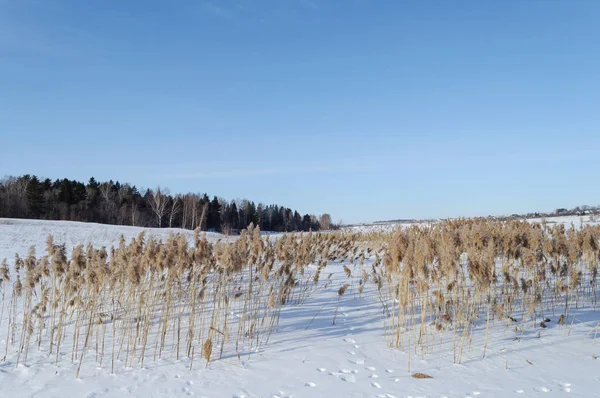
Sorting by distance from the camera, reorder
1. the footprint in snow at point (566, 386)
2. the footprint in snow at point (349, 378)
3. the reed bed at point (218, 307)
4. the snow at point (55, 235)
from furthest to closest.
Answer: the snow at point (55, 235) → the reed bed at point (218, 307) → the footprint in snow at point (349, 378) → the footprint in snow at point (566, 386)

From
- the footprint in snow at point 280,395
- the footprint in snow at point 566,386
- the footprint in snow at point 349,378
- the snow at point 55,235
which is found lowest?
the footprint in snow at point 280,395

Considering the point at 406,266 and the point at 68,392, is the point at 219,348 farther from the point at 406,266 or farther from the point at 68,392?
the point at 406,266

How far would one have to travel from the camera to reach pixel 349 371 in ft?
14.0

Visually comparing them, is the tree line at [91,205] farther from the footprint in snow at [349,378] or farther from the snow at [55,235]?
the footprint in snow at [349,378]

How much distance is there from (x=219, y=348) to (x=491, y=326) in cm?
419

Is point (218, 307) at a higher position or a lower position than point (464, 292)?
lower

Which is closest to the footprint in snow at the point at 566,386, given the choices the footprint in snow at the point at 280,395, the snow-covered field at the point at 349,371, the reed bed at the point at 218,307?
the snow-covered field at the point at 349,371

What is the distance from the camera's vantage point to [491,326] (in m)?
5.67

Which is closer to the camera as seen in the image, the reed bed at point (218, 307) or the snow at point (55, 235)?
the reed bed at point (218, 307)

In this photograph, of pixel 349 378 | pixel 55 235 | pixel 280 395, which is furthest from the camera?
pixel 55 235

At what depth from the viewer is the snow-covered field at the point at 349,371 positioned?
3812mm

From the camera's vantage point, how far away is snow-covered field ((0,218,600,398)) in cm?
381

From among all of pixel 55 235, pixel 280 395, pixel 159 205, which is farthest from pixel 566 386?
pixel 159 205

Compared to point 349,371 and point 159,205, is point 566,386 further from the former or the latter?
point 159,205
